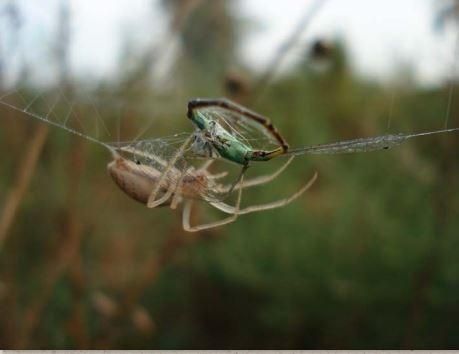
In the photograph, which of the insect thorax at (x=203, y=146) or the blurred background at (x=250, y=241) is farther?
the blurred background at (x=250, y=241)

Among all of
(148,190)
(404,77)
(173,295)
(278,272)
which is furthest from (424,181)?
(148,190)

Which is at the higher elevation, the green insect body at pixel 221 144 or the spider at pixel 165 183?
the green insect body at pixel 221 144

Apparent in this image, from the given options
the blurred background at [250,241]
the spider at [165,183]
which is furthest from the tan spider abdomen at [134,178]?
the blurred background at [250,241]

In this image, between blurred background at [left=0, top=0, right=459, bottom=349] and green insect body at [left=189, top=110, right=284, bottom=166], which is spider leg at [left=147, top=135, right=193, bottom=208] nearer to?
green insect body at [left=189, top=110, right=284, bottom=166]

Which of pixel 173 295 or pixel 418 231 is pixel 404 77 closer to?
pixel 418 231

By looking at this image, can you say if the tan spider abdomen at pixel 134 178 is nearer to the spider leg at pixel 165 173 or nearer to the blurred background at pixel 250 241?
the spider leg at pixel 165 173

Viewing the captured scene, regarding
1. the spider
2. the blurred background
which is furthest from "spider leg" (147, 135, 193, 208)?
the blurred background

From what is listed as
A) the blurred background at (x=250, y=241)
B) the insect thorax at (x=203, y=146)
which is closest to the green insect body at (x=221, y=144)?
the insect thorax at (x=203, y=146)

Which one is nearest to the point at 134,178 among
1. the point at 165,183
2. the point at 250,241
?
the point at 165,183

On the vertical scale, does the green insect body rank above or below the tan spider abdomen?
above

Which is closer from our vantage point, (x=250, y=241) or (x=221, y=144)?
(x=221, y=144)

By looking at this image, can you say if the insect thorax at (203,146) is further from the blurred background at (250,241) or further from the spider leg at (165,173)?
the blurred background at (250,241)

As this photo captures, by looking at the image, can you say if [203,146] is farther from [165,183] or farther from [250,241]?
[250,241]
